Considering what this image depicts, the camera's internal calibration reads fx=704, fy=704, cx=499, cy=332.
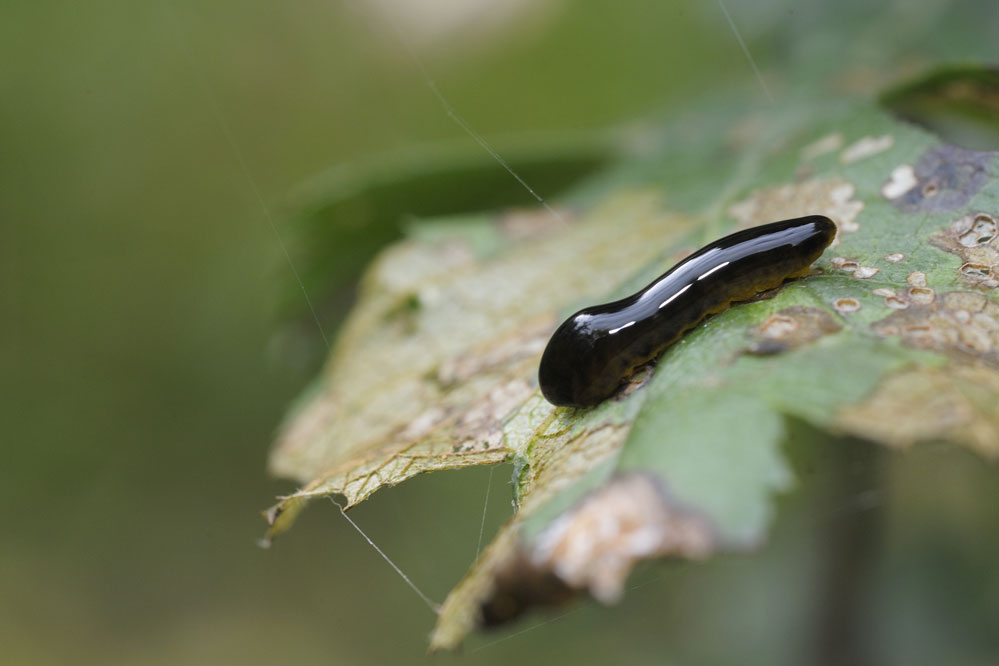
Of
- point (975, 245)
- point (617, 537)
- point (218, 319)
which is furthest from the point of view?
point (218, 319)

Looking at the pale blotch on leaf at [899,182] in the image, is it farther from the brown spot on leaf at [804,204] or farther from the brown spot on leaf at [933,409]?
the brown spot on leaf at [933,409]

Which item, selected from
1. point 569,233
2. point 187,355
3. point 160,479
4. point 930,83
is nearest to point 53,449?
point 160,479

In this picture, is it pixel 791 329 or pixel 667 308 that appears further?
pixel 667 308

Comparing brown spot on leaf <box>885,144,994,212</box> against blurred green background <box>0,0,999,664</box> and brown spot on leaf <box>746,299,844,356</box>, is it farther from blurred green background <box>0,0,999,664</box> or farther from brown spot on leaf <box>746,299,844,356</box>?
blurred green background <box>0,0,999,664</box>

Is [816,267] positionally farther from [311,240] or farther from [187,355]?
[187,355]

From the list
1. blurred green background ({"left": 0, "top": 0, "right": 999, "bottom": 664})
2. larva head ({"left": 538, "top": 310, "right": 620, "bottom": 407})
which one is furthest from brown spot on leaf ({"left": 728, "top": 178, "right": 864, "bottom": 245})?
blurred green background ({"left": 0, "top": 0, "right": 999, "bottom": 664})

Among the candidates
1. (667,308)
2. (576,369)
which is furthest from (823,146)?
(576,369)

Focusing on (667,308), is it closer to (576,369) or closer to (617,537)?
(576,369)
